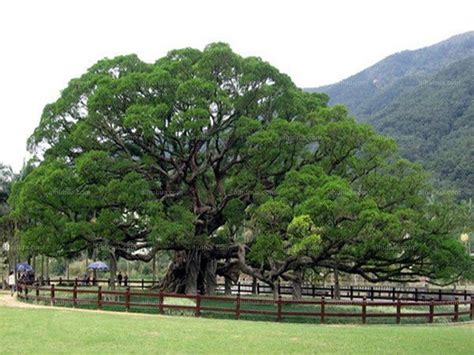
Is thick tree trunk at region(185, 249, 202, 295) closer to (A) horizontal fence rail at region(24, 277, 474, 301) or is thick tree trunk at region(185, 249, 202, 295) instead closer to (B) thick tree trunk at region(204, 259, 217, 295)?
(B) thick tree trunk at region(204, 259, 217, 295)

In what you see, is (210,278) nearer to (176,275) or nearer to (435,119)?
(176,275)

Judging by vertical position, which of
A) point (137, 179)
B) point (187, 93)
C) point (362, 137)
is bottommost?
point (137, 179)

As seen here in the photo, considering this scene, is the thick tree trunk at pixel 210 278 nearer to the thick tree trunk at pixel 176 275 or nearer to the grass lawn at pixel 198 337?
the thick tree trunk at pixel 176 275

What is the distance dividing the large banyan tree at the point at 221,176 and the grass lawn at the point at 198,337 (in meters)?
5.98

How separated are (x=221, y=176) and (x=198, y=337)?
14814 millimetres

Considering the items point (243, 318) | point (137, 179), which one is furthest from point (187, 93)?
point (243, 318)

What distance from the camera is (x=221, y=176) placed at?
96.0ft

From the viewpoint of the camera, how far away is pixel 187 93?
Result: 985 inches

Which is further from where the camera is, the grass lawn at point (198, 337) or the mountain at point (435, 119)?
the mountain at point (435, 119)

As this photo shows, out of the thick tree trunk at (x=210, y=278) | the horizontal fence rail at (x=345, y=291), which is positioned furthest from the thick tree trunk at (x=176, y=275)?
the horizontal fence rail at (x=345, y=291)

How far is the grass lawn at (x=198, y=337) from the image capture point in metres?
13.1

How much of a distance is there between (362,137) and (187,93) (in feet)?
23.8

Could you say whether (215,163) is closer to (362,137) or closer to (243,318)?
(362,137)

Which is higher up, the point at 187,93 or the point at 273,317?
the point at 187,93
